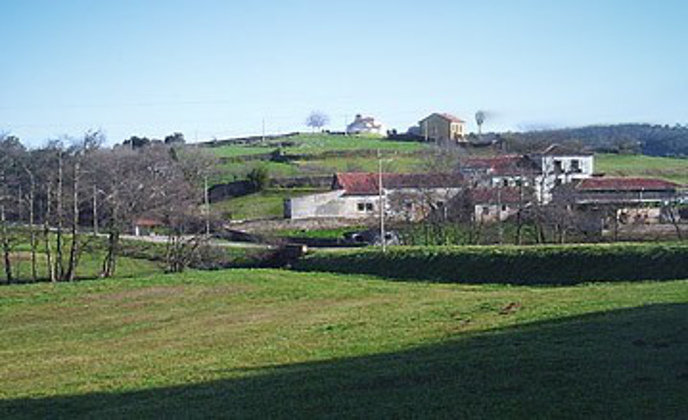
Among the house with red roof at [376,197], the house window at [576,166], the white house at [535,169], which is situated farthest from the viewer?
the house window at [576,166]

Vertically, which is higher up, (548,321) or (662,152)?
(662,152)

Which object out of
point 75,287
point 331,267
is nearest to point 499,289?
point 331,267

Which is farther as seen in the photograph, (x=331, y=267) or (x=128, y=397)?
(x=331, y=267)

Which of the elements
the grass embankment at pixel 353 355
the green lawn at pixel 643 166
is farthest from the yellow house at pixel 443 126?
the grass embankment at pixel 353 355

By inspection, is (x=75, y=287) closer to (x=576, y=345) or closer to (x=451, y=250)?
(x=451, y=250)

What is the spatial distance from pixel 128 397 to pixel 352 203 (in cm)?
6264

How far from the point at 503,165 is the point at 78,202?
37.5m

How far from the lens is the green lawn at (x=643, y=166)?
89.2 m

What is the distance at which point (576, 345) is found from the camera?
16156mm

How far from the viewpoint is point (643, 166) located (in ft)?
315

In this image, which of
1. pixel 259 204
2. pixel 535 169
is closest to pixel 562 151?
pixel 535 169

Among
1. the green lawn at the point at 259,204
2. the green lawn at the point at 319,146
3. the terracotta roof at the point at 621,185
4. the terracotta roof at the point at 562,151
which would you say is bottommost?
the green lawn at the point at 259,204

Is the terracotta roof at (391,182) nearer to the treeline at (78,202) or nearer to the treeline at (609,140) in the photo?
the treeline at (78,202)

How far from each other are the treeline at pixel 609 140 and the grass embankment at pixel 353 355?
203 ft
